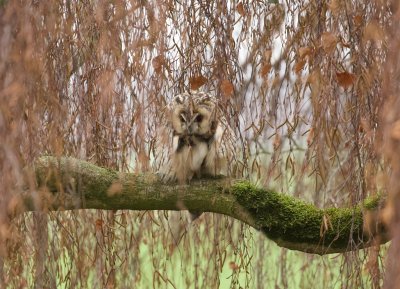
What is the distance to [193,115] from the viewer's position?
9.07 feet

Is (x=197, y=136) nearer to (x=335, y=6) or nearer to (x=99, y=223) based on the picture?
(x=99, y=223)

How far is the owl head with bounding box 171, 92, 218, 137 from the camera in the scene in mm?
2764

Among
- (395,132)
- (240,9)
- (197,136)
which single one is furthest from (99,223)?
(395,132)

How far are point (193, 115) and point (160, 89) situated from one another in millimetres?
163

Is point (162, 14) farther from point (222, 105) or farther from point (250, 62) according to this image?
point (250, 62)

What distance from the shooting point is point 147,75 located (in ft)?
9.16

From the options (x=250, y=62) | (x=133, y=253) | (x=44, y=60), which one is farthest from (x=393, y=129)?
(x=133, y=253)

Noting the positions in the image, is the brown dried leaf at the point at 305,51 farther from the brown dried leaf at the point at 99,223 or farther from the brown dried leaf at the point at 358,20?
the brown dried leaf at the point at 99,223

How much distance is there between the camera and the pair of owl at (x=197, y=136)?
108 inches

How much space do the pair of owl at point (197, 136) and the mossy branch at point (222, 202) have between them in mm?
121

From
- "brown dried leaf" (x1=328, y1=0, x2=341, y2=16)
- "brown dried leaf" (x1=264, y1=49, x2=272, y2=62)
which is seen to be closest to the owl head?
"brown dried leaf" (x1=264, y1=49, x2=272, y2=62)

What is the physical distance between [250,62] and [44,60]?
1.09 m

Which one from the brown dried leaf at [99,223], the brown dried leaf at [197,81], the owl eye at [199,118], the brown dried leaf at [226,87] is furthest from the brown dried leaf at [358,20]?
the brown dried leaf at [99,223]

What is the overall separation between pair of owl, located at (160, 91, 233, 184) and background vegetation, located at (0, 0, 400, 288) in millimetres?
64
